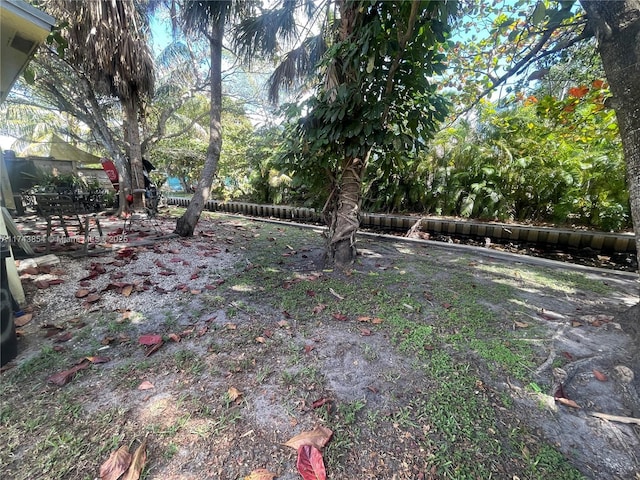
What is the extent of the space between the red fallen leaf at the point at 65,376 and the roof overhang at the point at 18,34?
2.62 m

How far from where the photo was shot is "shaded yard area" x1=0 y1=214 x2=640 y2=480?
Result: 111cm

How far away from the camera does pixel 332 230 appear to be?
133 inches

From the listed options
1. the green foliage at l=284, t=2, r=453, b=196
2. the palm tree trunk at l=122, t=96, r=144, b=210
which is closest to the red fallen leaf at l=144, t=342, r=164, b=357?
the green foliage at l=284, t=2, r=453, b=196

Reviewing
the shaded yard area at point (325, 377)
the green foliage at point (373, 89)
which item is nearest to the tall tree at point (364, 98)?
the green foliage at point (373, 89)

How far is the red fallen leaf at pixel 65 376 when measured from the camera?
144 cm

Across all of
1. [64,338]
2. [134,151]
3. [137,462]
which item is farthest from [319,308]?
[134,151]

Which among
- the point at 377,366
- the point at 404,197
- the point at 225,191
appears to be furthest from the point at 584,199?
the point at 225,191

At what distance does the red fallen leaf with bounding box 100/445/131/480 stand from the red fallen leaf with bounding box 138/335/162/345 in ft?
2.59

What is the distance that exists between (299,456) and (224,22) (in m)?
5.38

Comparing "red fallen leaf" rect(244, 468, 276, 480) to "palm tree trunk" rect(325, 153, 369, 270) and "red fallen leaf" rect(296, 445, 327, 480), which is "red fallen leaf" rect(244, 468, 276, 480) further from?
"palm tree trunk" rect(325, 153, 369, 270)

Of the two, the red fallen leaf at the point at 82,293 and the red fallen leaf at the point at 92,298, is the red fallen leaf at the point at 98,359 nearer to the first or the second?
the red fallen leaf at the point at 92,298

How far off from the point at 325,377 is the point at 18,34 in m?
3.82

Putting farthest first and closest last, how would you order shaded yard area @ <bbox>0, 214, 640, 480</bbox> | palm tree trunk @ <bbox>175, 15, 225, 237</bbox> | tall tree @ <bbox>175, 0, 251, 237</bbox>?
palm tree trunk @ <bbox>175, 15, 225, 237</bbox>
tall tree @ <bbox>175, 0, 251, 237</bbox>
shaded yard area @ <bbox>0, 214, 640, 480</bbox>

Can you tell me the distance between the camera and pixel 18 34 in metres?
2.34
